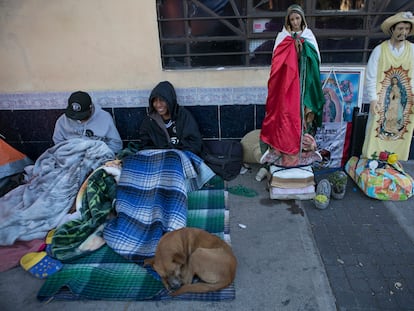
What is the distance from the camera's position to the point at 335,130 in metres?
4.11

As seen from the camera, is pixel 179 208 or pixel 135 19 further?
pixel 135 19

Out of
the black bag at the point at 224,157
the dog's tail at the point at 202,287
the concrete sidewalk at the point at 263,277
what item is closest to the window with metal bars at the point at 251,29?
the black bag at the point at 224,157

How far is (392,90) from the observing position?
11.8 feet

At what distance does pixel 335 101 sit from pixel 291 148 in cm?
103

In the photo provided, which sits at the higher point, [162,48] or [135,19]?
[135,19]

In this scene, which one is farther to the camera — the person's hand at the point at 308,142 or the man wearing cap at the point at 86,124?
the man wearing cap at the point at 86,124

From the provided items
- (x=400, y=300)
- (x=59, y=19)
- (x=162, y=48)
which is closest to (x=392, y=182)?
(x=400, y=300)

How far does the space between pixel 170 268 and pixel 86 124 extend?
7.86 feet

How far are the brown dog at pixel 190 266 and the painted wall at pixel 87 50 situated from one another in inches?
97.3

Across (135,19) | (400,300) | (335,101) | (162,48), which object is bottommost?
(400,300)

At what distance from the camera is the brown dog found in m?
2.36

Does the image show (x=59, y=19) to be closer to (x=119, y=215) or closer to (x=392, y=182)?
(x=119, y=215)

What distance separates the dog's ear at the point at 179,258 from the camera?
2348 millimetres

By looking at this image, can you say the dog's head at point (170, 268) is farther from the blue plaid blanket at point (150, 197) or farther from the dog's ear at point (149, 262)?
the blue plaid blanket at point (150, 197)
